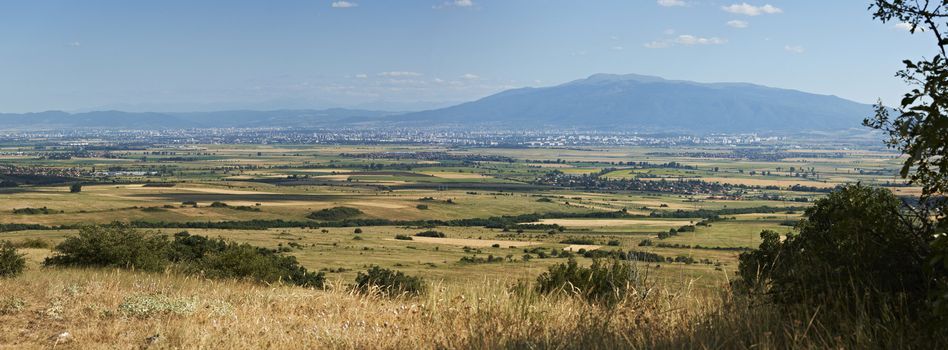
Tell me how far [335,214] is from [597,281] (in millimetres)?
106485

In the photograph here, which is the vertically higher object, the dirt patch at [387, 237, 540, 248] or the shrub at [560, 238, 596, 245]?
the shrub at [560, 238, 596, 245]

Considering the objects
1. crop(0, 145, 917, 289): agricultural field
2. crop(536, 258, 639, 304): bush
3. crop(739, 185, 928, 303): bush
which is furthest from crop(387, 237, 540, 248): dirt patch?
crop(739, 185, 928, 303): bush

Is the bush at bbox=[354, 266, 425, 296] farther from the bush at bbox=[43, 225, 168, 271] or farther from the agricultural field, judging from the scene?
the agricultural field

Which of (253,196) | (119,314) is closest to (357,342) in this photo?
(119,314)

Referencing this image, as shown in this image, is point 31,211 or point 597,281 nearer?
point 597,281

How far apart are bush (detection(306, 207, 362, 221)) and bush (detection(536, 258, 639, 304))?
330 ft

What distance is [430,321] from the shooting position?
7.64 metres

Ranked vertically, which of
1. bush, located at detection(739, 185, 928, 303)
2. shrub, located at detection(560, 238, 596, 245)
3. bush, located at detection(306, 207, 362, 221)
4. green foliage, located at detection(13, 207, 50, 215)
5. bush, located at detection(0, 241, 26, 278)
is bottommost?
bush, located at detection(306, 207, 362, 221)

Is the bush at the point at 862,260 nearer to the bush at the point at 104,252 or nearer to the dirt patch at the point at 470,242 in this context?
the bush at the point at 104,252

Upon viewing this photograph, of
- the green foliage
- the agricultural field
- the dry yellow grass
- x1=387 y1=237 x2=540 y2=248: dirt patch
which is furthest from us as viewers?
the green foliage

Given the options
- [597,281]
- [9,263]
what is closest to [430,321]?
[597,281]

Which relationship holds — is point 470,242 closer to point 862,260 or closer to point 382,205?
point 382,205

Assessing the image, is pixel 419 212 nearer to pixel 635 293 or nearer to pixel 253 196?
pixel 253 196

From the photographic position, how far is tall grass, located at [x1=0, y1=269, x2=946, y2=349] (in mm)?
5664
